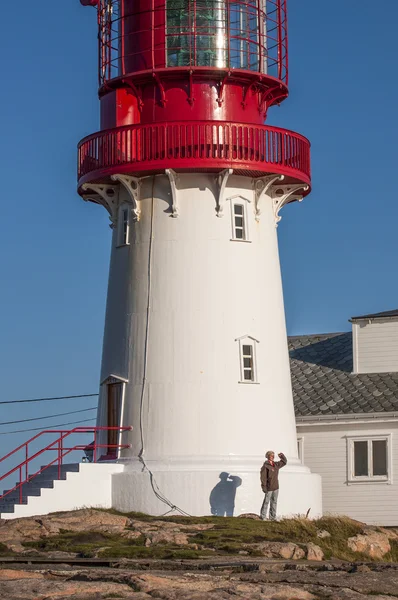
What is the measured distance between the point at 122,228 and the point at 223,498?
24.2ft

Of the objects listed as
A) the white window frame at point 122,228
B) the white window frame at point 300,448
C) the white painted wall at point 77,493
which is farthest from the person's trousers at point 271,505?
the white window frame at point 122,228

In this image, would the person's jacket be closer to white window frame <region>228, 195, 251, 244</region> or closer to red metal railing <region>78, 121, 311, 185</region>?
white window frame <region>228, 195, 251, 244</region>

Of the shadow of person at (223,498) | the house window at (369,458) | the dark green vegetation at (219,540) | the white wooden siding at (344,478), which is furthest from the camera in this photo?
the house window at (369,458)

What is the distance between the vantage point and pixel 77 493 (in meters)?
32.4

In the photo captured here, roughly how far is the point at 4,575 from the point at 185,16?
54.2 ft

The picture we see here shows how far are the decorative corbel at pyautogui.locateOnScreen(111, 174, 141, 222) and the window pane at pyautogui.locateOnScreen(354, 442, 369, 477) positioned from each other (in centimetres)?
880

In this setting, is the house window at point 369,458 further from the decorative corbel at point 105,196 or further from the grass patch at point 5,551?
the grass patch at point 5,551

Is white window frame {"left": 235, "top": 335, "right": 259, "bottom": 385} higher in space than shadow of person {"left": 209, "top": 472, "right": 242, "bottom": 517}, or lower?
higher

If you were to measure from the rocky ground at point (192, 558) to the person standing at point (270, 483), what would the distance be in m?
0.60

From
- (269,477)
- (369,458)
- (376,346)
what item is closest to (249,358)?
(269,477)

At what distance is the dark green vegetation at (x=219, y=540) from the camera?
1039 inches

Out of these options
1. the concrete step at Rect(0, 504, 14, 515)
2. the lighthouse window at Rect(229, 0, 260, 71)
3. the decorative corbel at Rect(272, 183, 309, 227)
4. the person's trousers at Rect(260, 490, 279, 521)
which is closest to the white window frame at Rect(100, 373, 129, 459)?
the concrete step at Rect(0, 504, 14, 515)

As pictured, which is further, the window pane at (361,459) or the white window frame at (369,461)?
the window pane at (361,459)

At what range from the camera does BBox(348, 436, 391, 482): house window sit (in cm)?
3703
